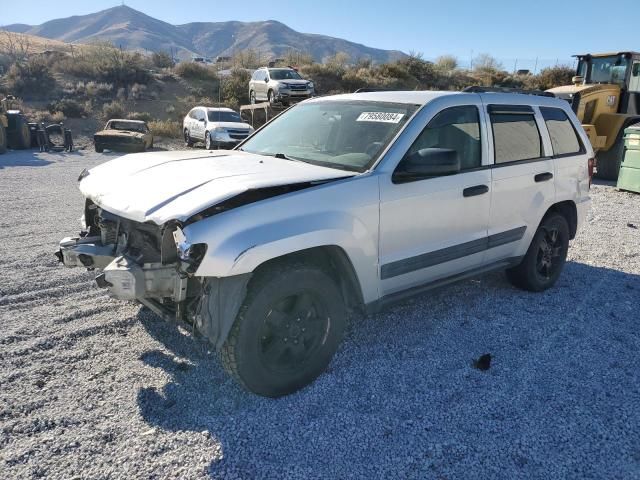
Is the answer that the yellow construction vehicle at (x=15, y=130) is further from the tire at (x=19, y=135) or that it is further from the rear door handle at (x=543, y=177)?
the rear door handle at (x=543, y=177)

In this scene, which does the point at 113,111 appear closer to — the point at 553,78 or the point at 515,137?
the point at 515,137

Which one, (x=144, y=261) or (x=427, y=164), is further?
(x=427, y=164)

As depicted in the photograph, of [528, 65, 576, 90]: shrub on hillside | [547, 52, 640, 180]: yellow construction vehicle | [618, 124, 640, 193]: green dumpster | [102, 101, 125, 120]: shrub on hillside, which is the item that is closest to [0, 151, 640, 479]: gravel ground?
[618, 124, 640, 193]: green dumpster

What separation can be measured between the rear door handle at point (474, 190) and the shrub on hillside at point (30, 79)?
32.1 m

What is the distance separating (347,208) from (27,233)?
216 inches

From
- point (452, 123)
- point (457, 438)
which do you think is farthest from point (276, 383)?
point (452, 123)

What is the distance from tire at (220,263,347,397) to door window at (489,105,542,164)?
2111 millimetres

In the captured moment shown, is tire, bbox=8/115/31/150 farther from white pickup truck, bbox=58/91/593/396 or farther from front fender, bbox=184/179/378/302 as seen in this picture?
front fender, bbox=184/179/378/302

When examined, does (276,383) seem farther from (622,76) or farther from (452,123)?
(622,76)

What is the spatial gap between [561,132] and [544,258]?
4.18ft

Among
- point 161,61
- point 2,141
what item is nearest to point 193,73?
point 161,61

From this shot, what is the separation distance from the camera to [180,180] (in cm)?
320

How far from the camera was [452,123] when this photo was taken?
400 cm

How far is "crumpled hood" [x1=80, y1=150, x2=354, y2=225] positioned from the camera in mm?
2828
